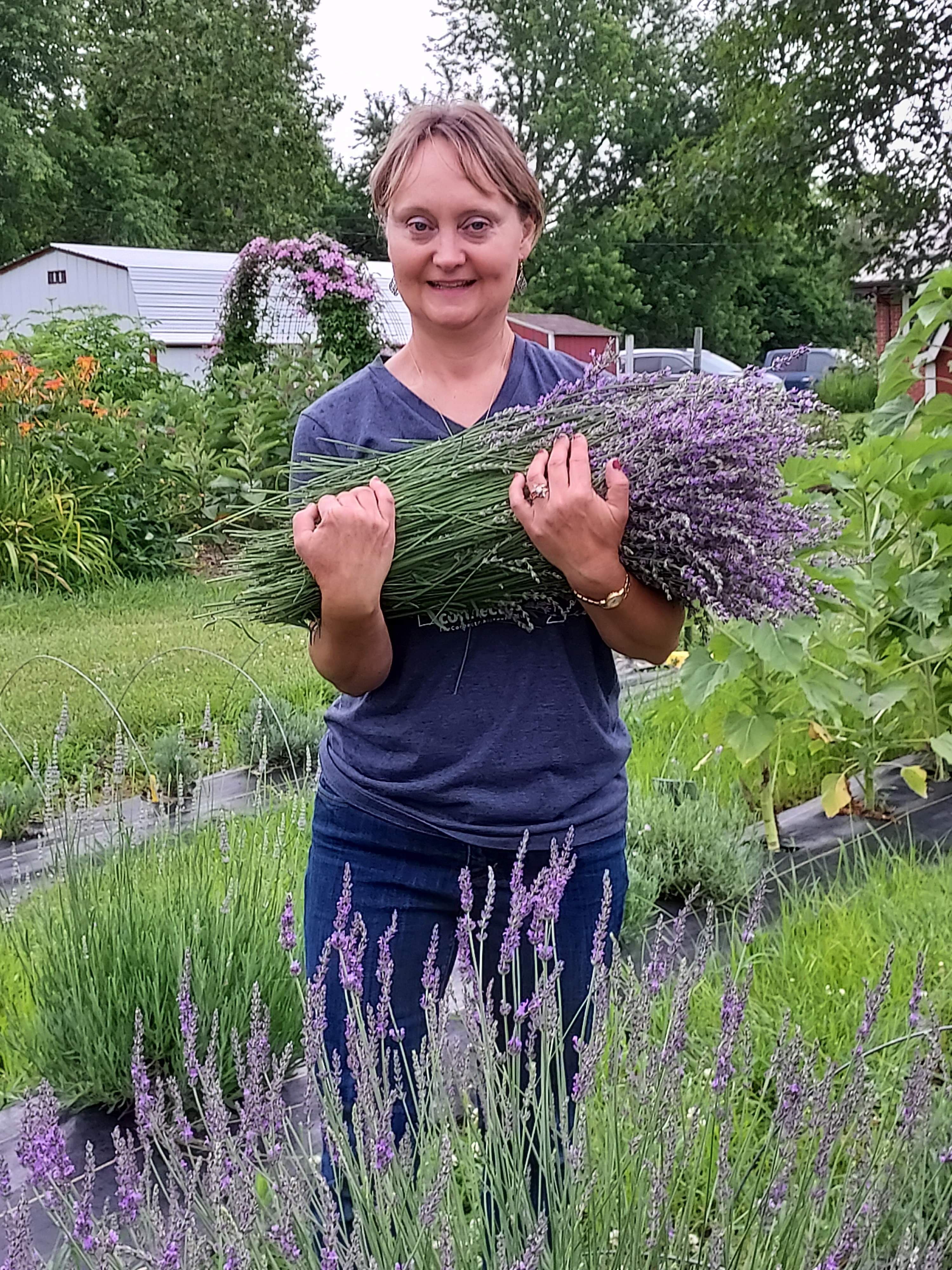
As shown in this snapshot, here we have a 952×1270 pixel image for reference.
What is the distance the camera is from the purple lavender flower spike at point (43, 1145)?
112 cm

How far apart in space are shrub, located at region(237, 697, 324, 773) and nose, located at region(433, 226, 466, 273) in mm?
2750

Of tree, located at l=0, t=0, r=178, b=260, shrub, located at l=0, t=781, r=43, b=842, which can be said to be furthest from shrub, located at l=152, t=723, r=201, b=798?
tree, located at l=0, t=0, r=178, b=260

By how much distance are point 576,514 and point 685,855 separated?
2106 millimetres

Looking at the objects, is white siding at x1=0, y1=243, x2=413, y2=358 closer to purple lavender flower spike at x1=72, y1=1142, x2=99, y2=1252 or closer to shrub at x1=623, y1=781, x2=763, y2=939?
shrub at x1=623, y1=781, x2=763, y2=939

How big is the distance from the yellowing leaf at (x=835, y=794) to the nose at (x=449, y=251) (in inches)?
99.9

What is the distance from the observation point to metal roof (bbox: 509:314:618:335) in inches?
1141

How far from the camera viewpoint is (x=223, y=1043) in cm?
232

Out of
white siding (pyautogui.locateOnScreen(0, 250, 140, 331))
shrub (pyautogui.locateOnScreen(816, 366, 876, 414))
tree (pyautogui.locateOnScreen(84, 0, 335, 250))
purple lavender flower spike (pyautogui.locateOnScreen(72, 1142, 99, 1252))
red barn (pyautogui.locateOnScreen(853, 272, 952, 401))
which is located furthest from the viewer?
tree (pyautogui.locateOnScreen(84, 0, 335, 250))

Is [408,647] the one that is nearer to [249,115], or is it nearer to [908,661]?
[908,661]

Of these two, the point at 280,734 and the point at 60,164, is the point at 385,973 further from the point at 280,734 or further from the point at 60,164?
the point at 60,164

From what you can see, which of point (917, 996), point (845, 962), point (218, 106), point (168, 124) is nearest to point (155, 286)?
point (218, 106)

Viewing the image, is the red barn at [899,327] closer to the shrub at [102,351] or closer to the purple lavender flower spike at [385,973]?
the purple lavender flower spike at [385,973]

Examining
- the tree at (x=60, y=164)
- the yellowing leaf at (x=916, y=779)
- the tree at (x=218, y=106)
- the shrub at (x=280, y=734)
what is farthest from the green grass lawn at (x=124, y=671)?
the tree at (x=218, y=106)

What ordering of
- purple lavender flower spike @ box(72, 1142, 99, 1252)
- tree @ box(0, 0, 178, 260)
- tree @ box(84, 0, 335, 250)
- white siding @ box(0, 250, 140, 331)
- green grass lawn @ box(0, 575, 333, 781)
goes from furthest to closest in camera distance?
tree @ box(84, 0, 335, 250) < tree @ box(0, 0, 178, 260) < white siding @ box(0, 250, 140, 331) < green grass lawn @ box(0, 575, 333, 781) < purple lavender flower spike @ box(72, 1142, 99, 1252)
